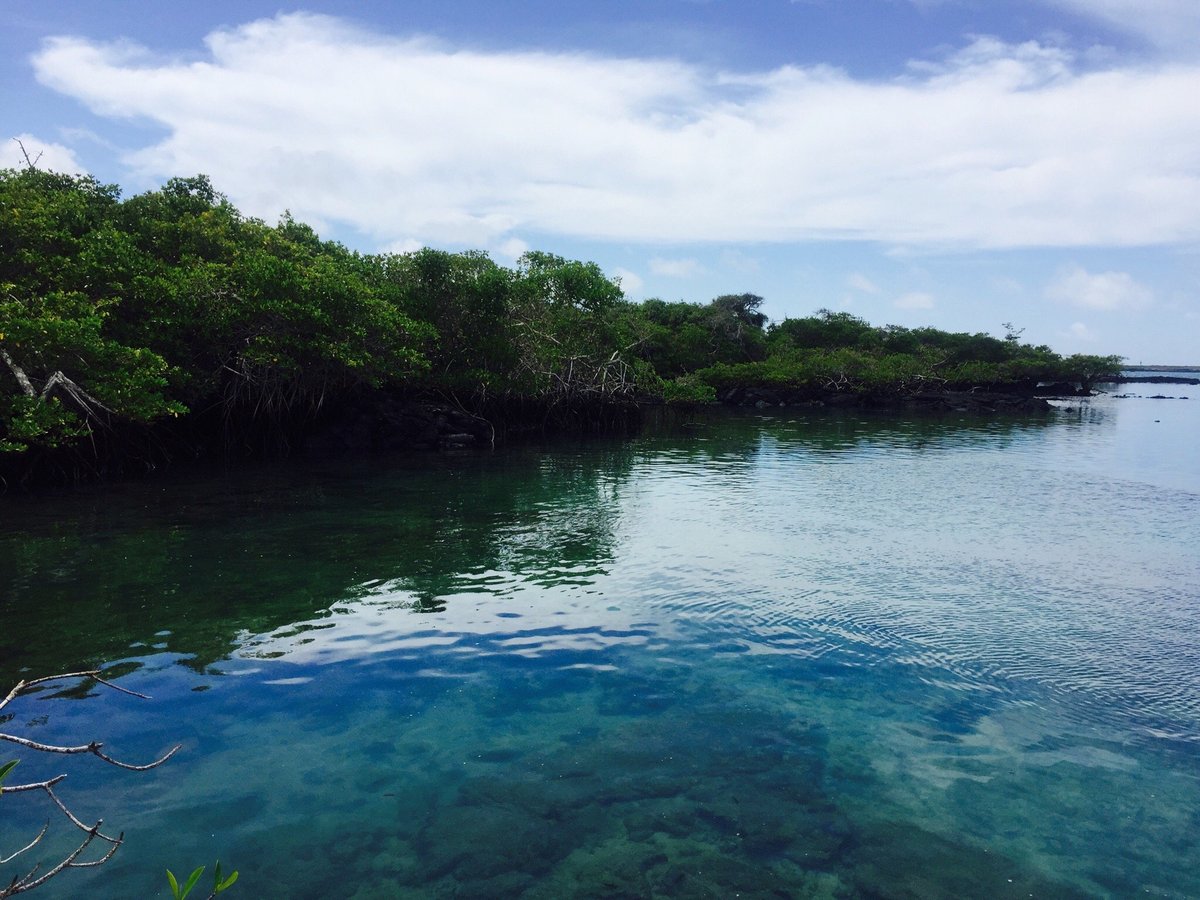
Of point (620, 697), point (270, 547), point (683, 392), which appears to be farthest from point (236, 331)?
point (683, 392)

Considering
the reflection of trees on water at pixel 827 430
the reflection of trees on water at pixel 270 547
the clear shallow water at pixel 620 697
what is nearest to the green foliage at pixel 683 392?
the reflection of trees on water at pixel 827 430

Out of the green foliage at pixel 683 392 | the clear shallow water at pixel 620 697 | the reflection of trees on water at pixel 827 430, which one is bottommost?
the clear shallow water at pixel 620 697

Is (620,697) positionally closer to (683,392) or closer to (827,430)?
(827,430)

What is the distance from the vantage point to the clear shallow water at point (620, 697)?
5.35m

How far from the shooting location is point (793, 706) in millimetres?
7637

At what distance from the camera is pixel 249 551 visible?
43.3 feet

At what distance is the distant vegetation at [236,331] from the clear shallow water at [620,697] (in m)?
3.29

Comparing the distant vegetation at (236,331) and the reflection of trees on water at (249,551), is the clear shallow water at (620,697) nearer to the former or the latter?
the reflection of trees on water at (249,551)

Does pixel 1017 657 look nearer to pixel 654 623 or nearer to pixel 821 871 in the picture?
pixel 654 623

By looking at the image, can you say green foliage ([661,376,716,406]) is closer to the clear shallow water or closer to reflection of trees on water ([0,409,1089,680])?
reflection of trees on water ([0,409,1089,680])

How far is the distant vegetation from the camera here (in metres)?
17.1

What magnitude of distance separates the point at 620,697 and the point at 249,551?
823 centimetres

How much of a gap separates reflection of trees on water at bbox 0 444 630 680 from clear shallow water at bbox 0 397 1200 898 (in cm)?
9

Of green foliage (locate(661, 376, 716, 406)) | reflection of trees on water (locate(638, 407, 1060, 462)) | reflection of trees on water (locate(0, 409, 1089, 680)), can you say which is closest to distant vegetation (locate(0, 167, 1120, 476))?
green foliage (locate(661, 376, 716, 406))
